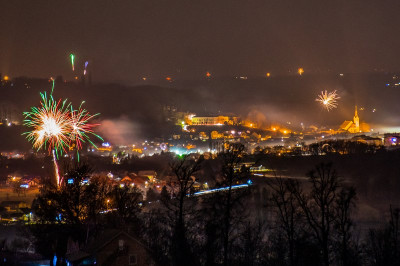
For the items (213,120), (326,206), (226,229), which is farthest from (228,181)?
(213,120)

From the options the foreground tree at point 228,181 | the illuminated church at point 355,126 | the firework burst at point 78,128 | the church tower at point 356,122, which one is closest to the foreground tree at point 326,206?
the foreground tree at point 228,181

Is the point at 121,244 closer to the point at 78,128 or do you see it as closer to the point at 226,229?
the point at 226,229

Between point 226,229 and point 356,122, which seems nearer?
point 226,229

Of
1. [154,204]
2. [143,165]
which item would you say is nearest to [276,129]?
[143,165]

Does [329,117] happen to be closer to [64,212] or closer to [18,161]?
[18,161]

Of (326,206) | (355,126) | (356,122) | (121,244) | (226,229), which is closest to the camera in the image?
(226,229)

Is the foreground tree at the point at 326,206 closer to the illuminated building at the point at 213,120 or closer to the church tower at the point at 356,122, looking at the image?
the church tower at the point at 356,122

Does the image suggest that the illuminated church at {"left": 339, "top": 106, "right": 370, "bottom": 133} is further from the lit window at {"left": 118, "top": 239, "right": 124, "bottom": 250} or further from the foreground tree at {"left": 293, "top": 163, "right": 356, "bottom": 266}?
the lit window at {"left": 118, "top": 239, "right": 124, "bottom": 250}

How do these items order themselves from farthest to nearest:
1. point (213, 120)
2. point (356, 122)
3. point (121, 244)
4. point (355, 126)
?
point (213, 120) → point (356, 122) → point (355, 126) → point (121, 244)

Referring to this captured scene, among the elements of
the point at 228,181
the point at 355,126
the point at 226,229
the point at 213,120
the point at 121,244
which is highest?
the point at 213,120
